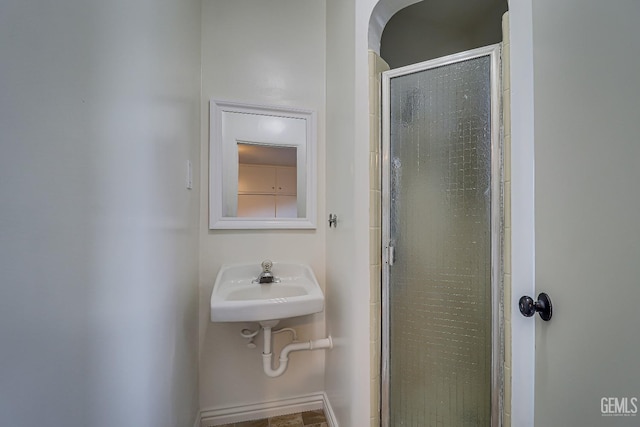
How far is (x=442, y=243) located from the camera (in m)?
1.04

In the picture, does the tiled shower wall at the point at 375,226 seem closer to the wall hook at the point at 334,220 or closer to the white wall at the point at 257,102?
the wall hook at the point at 334,220

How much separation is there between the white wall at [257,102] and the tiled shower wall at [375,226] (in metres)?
0.50

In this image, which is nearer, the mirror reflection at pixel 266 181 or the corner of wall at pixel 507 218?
the corner of wall at pixel 507 218

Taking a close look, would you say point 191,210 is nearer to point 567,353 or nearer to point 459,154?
point 459,154

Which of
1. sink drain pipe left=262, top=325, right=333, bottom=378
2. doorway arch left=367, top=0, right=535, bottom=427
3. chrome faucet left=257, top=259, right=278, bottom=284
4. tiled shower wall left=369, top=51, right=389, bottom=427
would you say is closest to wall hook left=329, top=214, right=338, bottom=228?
tiled shower wall left=369, top=51, right=389, bottom=427

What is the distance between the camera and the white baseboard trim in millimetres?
1361

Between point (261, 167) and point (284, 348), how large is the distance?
3.55 feet

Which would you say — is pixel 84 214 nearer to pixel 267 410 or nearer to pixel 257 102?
pixel 257 102

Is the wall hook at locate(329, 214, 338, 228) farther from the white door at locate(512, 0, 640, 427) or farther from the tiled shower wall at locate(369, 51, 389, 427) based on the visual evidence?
the white door at locate(512, 0, 640, 427)

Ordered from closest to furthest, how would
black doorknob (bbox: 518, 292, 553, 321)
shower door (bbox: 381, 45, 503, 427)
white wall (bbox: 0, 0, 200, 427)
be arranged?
white wall (bbox: 0, 0, 200, 427) → black doorknob (bbox: 518, 292, 553, 321) → shower door (bbox: 381, 45, 503, 427)

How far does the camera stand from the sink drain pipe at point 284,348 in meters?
1.31

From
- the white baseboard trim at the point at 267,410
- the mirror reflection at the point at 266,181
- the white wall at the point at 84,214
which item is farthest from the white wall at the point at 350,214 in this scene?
the white wall at the point at 84,214

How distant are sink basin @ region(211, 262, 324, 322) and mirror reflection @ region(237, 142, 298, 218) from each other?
0.33m

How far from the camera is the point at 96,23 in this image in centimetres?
46
